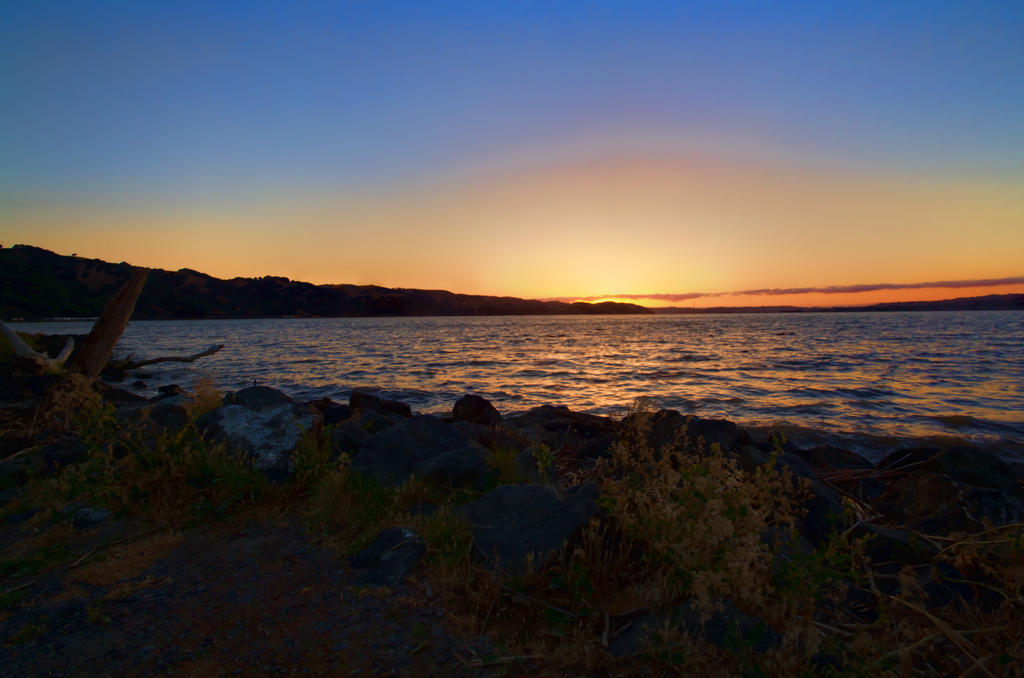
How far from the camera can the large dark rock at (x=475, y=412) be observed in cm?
1188

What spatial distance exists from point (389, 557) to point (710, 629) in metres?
2.54

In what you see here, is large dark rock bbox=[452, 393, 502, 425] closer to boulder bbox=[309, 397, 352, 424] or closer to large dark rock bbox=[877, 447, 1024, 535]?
boulder bbox=[309, 397, 352, 424]

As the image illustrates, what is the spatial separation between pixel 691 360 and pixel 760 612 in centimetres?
3132

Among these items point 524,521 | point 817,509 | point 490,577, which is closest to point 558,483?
point 524,521

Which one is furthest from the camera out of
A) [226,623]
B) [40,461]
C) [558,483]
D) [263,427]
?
[40,461]

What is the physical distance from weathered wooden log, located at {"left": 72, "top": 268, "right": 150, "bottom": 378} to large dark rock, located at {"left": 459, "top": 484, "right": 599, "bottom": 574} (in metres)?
7.84

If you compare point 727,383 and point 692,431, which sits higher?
point 692,431

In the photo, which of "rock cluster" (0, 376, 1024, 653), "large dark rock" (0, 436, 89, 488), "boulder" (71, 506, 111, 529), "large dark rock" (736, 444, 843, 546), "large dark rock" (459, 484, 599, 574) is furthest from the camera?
"large dark rock" (0, 436, 89, 488)

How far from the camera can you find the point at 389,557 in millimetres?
4102

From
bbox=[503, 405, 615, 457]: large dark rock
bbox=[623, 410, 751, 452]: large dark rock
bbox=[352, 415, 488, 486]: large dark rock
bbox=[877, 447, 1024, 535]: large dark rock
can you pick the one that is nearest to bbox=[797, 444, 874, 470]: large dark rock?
bbox=[623, 410, 751, 452]: large dark rock

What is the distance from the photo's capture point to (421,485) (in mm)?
5312

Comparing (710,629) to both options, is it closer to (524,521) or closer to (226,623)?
(524,521)

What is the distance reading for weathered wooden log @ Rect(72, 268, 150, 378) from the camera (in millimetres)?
8422

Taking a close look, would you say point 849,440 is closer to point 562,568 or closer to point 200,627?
point 562,568
